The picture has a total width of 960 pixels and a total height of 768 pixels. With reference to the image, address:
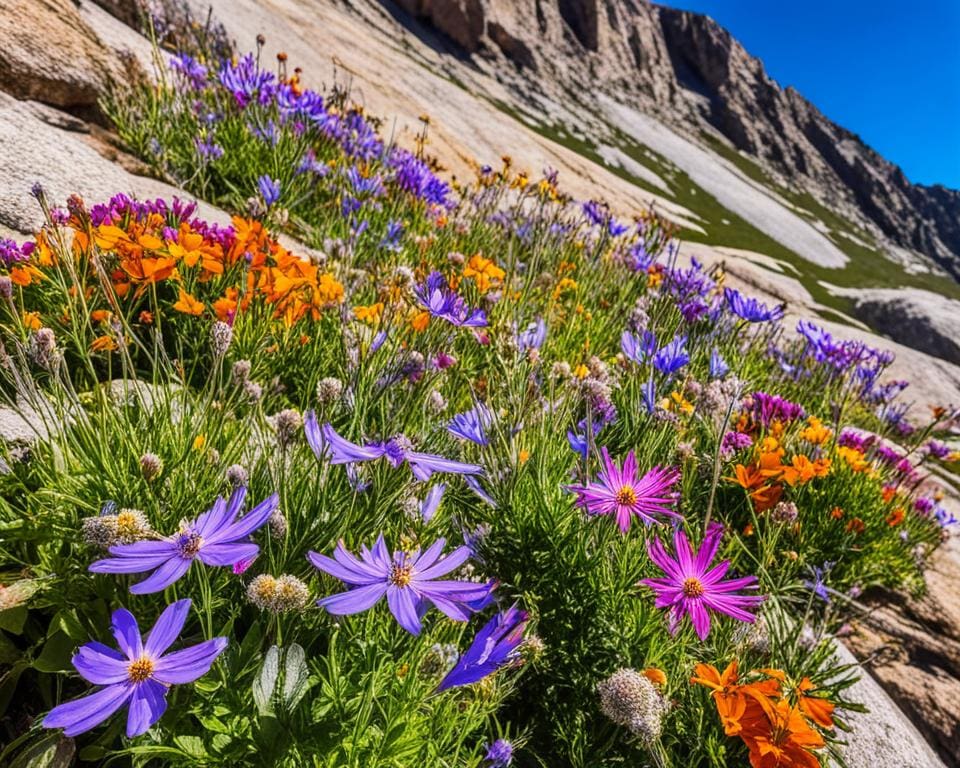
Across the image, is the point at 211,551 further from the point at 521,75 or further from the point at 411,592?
the point at 521,75

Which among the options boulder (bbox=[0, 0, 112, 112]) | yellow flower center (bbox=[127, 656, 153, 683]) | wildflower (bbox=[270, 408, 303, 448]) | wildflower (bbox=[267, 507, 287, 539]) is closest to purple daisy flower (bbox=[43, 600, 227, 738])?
yellow flower center (bbox=[127, 656, 153, 683])

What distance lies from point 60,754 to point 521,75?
277ft

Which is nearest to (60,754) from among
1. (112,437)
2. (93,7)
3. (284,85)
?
(112,437)

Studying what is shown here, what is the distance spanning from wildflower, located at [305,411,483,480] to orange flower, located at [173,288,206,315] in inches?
45.9

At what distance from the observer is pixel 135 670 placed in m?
0.92

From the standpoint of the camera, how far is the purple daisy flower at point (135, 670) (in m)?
0.85

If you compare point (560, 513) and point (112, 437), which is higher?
point (560, 513)

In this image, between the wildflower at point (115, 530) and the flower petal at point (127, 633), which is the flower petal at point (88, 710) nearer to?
the flower petal at point (127, 633)

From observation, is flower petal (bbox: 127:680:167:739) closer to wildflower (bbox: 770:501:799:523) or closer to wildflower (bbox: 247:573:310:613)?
wildflower (bbox: 247:573:310:613)

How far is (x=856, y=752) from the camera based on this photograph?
1.99m

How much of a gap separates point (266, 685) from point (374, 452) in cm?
45

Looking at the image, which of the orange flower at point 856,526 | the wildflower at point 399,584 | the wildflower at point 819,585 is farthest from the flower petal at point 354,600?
the orange flower at point 856,526

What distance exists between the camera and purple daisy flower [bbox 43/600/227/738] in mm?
849

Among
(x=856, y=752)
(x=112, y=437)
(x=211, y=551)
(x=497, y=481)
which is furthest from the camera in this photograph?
(x=856, y=752)
